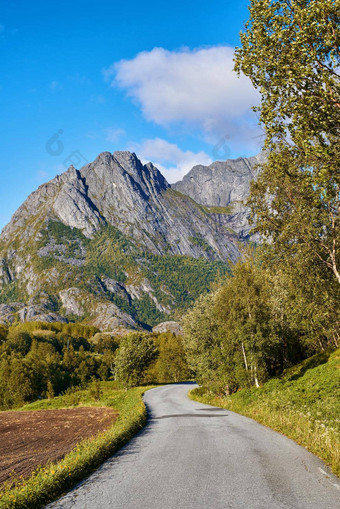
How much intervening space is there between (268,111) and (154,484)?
47.9ft

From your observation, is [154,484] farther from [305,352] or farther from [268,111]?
[305,352]

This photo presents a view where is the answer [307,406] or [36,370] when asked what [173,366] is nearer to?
[36,370]

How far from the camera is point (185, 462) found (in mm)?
11539

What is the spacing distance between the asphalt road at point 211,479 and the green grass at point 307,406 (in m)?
0.72

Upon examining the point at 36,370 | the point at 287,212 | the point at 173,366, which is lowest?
the point at 173,366

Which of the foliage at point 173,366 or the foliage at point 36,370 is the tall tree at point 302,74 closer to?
the foliage at point 36,370

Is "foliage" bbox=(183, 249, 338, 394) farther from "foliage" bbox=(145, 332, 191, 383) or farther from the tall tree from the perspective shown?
"foliage" bbox=(145, 332, 191, 383)

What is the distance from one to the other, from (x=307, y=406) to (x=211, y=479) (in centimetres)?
1343

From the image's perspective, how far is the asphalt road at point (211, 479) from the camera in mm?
7910

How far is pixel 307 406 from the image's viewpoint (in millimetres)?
20469

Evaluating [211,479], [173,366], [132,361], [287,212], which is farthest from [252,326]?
[173,366]

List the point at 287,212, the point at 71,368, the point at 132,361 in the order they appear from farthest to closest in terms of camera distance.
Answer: the point at 71,368, the point at 132,361, the point at 287,212

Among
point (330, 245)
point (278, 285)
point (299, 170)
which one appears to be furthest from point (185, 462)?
point (278, 285)

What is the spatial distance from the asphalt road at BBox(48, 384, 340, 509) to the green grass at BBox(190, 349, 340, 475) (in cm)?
72
